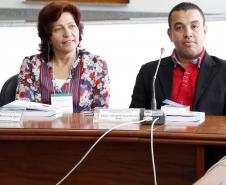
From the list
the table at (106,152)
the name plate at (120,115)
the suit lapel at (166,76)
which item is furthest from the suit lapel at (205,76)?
the name plate at (120,115)

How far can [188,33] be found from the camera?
2861mm

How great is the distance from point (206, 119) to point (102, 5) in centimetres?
183

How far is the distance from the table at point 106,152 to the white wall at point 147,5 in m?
1.71

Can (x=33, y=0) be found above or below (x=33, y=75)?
above

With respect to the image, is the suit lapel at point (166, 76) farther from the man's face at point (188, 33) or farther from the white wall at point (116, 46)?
the white wall at point (116, 46)

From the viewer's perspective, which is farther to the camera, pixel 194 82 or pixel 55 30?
pixel 55 30

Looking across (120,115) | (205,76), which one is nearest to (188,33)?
(205,76)

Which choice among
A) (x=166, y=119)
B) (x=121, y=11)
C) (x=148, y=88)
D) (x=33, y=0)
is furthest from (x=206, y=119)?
(x=33, y=0)

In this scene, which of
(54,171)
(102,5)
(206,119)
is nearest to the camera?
(54,171)

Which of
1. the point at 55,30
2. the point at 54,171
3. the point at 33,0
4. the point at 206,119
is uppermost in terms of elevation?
the point at 33,0

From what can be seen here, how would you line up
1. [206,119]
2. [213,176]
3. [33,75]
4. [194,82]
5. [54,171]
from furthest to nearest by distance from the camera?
[33,75], [194,82], [206,119], [54,171], [213,176]

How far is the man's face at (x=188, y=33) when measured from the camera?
287 cm

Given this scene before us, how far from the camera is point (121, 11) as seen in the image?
385 centimetres

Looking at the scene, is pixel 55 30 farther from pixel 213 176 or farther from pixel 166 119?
pixel 213 176
